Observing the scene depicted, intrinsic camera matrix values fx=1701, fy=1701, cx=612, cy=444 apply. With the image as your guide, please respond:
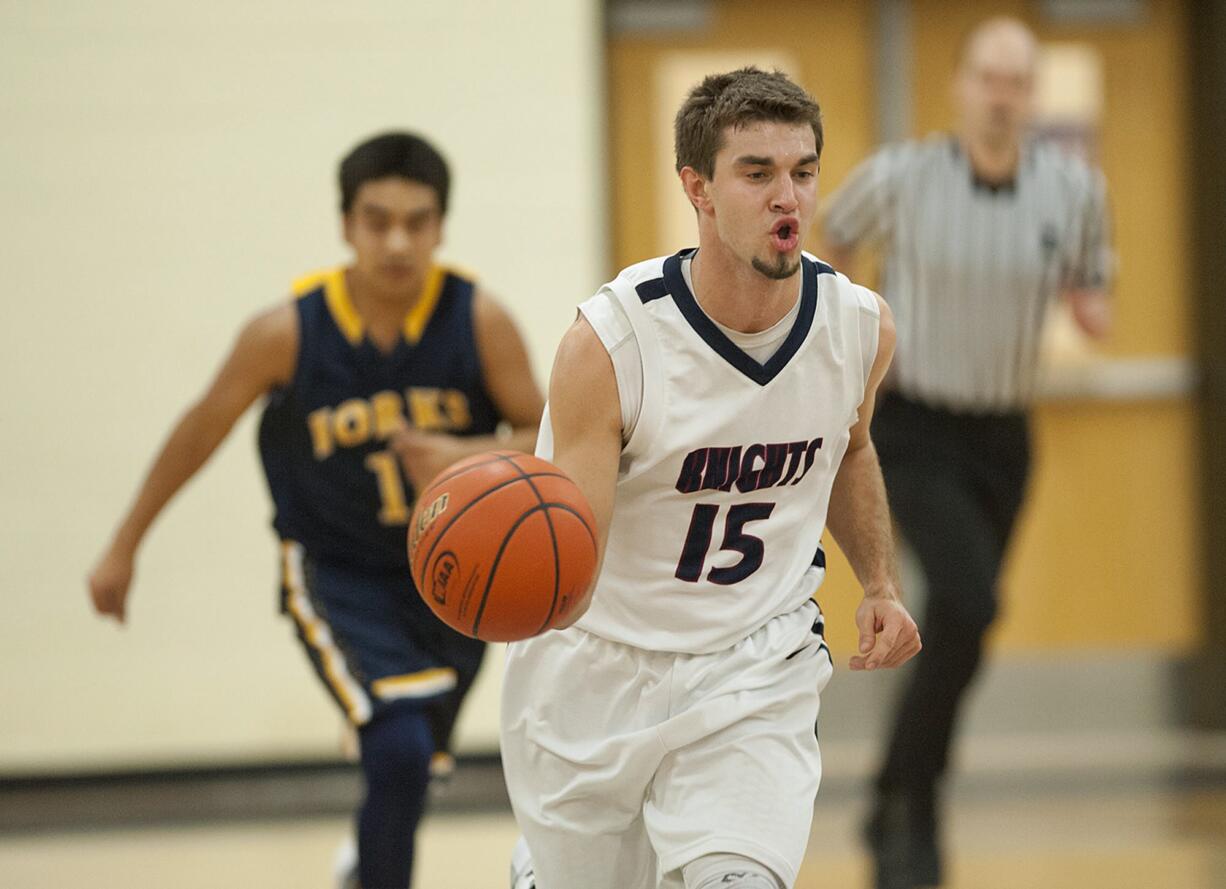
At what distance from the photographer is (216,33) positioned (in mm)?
6719

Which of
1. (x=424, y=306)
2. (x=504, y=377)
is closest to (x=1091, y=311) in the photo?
(x=504, y=377)

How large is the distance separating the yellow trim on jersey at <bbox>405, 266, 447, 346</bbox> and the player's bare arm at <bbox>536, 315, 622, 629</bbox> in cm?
150

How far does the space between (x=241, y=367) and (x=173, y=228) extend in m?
2.77

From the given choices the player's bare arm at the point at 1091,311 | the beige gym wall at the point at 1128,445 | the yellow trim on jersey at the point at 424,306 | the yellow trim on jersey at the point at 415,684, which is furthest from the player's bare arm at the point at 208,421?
the beige gym wall at the point at 1128,445

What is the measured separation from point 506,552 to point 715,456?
1.41 feet

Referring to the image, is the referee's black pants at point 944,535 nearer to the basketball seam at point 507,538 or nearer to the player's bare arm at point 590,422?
the player's bare arm at point 590,422

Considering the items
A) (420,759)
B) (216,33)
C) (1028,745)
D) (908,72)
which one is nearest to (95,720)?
(216,33)

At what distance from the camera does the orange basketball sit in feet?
8.43

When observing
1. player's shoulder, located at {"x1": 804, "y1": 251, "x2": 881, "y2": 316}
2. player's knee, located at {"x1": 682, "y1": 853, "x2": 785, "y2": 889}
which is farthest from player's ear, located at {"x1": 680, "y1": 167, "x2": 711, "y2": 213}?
player's knee, located at {"x1": 682, "y1": 853, "x2": 785, "y2": 889}

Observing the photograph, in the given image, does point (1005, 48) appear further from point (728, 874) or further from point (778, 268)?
point (728, 874)

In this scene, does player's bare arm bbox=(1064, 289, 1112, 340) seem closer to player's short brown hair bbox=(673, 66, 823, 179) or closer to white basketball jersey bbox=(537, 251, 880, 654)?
white basketball jersey bbox=(537, 251, 880, 654)

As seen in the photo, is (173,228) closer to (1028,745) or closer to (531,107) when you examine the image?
(531,107)

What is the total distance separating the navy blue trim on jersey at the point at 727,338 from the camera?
2.82 meters

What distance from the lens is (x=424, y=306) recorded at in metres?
4.26
